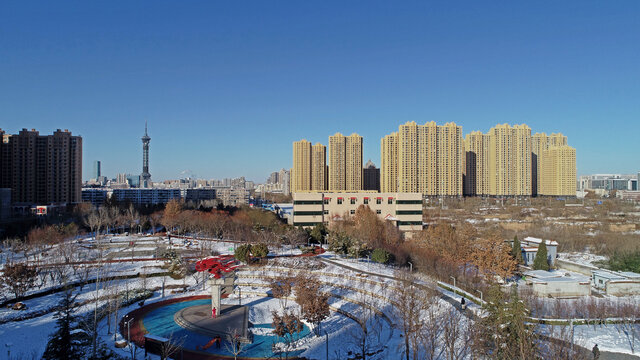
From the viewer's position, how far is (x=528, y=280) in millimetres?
19625

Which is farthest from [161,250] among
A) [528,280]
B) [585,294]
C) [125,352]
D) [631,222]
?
[631,222]

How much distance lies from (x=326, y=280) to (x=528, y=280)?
10.0 m

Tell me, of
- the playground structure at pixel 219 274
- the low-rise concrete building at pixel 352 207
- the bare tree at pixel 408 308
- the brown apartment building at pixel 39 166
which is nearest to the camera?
the bare tree at pixel 408 308

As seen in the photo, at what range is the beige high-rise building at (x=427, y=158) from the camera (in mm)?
67800

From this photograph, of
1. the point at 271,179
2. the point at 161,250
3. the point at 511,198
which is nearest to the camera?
the point at 161,250

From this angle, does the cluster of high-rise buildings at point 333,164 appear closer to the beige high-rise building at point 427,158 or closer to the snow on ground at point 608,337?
the beige high-rise building at point 427,158

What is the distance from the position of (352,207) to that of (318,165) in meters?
37.0

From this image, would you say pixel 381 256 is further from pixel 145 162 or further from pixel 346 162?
pixel 145 162

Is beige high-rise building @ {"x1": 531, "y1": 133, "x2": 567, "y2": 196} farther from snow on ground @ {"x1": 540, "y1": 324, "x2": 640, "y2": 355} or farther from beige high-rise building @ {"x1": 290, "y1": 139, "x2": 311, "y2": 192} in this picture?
snow on ground @ {"x1": 540, "y1": 324, "x2": 640, "y2": 355}

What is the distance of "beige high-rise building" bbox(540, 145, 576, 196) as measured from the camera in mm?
74375

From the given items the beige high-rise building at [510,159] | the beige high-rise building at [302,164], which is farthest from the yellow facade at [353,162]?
the beige high-rise building at [510,159]

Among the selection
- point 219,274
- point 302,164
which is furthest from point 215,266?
point 302,164

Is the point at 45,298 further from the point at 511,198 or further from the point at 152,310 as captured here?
the point at 511,198

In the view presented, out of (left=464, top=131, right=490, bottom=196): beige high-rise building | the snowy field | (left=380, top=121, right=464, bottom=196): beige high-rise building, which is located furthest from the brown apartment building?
(left=464, top=131, right=490, bottom=196): beige high-rise building
